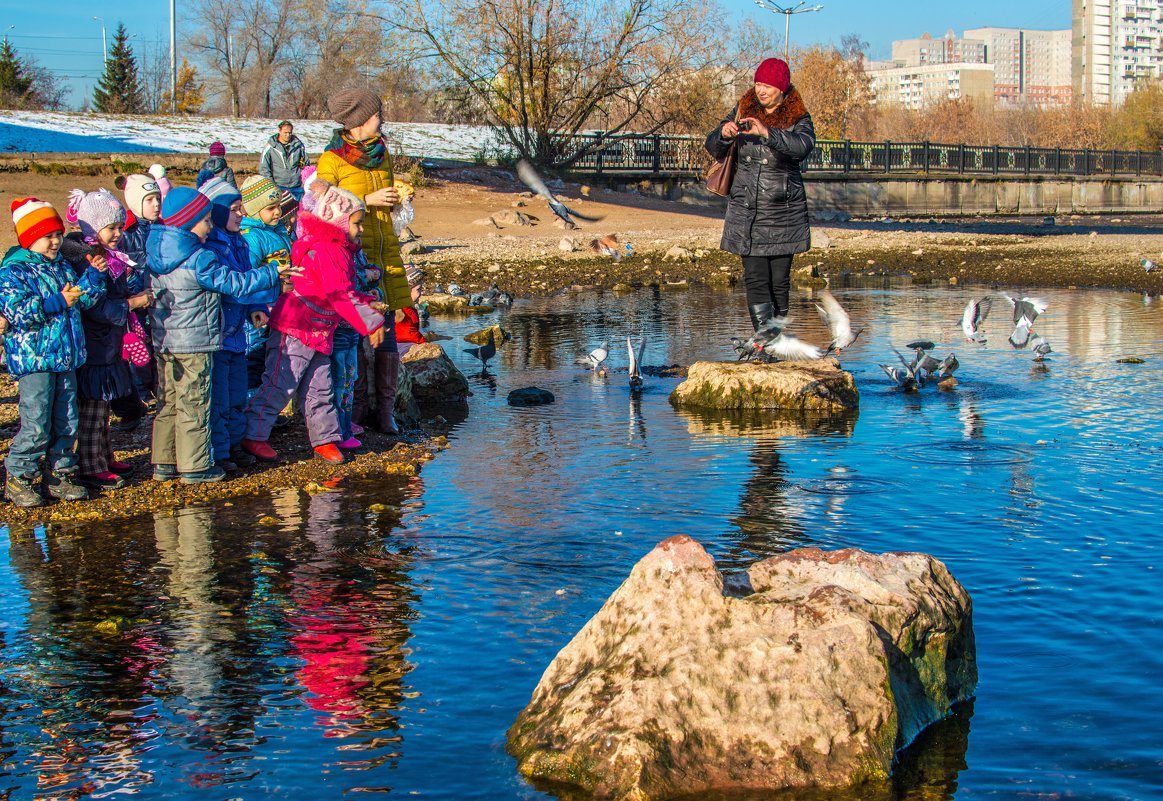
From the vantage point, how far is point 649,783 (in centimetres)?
336

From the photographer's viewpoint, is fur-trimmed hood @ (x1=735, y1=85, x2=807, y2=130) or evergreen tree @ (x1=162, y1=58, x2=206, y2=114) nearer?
fur-trimmed hood @ (x1=735, y1=85, x2=807, y2=130)

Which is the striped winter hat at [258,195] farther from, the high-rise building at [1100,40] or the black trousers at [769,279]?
the high-rise building at [1100,40]

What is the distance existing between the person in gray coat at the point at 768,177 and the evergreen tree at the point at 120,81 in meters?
64.3

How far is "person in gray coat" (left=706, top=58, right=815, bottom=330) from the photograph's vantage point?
28.3 ft

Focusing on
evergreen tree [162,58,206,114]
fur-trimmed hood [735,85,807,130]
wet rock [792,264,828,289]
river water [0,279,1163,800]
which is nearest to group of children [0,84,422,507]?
river water [0,279,1163,800]

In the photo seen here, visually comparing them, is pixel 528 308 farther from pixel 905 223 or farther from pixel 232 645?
pixel 905 223

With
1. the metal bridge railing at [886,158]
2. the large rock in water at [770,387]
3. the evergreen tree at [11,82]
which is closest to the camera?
the large rock in water at [770,387]

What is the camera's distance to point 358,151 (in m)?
7.75

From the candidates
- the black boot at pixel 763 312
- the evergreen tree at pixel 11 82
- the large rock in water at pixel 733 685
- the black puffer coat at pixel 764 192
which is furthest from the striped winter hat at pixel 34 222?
the evergreen tree at pixel 11 82

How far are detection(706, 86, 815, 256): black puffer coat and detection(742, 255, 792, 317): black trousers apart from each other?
144 mm

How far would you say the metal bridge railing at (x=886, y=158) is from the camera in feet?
136

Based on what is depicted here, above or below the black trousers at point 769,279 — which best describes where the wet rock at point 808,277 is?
above

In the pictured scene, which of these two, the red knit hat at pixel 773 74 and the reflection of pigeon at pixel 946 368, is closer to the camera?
the red knit hat at pixel 773 74

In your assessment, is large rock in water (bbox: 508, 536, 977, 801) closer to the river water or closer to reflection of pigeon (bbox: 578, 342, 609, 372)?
the river water
